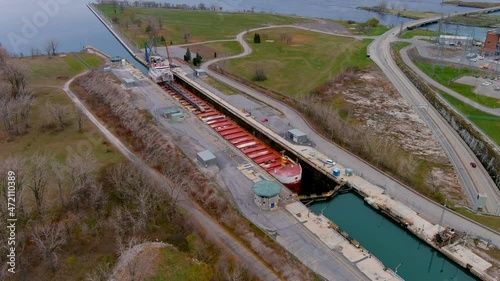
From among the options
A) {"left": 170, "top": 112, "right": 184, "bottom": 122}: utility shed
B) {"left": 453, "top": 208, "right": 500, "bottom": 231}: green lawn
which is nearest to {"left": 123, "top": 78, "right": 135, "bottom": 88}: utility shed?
{"left": 170, "top": 112, "right": 184, "bottom": 122}: utility shed

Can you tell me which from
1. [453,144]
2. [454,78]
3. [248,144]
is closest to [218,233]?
[248,144]

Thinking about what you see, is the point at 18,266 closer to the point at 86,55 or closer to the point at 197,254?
the point at 197,254

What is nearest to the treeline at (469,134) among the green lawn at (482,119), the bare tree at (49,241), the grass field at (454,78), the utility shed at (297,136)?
the green lawn at (482,119)

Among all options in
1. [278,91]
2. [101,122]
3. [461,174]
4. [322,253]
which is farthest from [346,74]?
[322,253]

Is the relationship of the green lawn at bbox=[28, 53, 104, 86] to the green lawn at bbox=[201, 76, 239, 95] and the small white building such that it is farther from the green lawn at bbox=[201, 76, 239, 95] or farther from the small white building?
the small white building

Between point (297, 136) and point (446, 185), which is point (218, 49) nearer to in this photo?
point (297, 136)

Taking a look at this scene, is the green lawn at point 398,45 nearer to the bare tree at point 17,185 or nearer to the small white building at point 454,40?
the small white building at point 454,40
